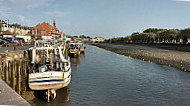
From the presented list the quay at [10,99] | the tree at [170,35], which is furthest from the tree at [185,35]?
the quay at [10,99]

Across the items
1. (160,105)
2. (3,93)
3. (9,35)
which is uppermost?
(9,35)

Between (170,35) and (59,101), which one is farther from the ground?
(170,35)

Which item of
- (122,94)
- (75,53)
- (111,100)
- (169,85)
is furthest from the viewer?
(75,53)

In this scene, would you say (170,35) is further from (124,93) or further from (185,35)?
(124,93)

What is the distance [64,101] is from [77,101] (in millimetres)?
1091

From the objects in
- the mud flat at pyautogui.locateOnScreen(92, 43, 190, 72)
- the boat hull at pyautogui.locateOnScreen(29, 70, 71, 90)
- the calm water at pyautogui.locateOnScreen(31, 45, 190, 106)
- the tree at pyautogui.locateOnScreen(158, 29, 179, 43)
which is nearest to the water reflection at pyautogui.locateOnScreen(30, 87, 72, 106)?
the calm water at pyautogui.locateOnScreen(31, 45, 190, 106)

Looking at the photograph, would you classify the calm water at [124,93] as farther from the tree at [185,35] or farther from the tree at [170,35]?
the tree at [170,35]

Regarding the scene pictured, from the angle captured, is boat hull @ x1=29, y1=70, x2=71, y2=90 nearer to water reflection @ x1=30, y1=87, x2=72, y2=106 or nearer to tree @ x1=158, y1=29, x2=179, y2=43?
water reflection @ x1=30, y1=87, x2=72, y2=106

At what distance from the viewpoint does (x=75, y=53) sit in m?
50.3

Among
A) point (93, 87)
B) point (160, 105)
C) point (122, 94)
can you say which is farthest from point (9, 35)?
point (160, 105)

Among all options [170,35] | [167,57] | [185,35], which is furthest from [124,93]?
[170,35]

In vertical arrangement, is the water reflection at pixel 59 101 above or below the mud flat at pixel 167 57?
below

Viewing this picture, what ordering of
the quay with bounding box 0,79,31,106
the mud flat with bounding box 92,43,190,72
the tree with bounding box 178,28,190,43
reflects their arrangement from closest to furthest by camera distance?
the quay with bounding box 0,79,31,106, the mud flat with bounding box 92,43,190,72, the tree with bounding box 178,28,190,43

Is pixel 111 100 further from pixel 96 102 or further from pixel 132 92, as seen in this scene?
pixel 132 92
